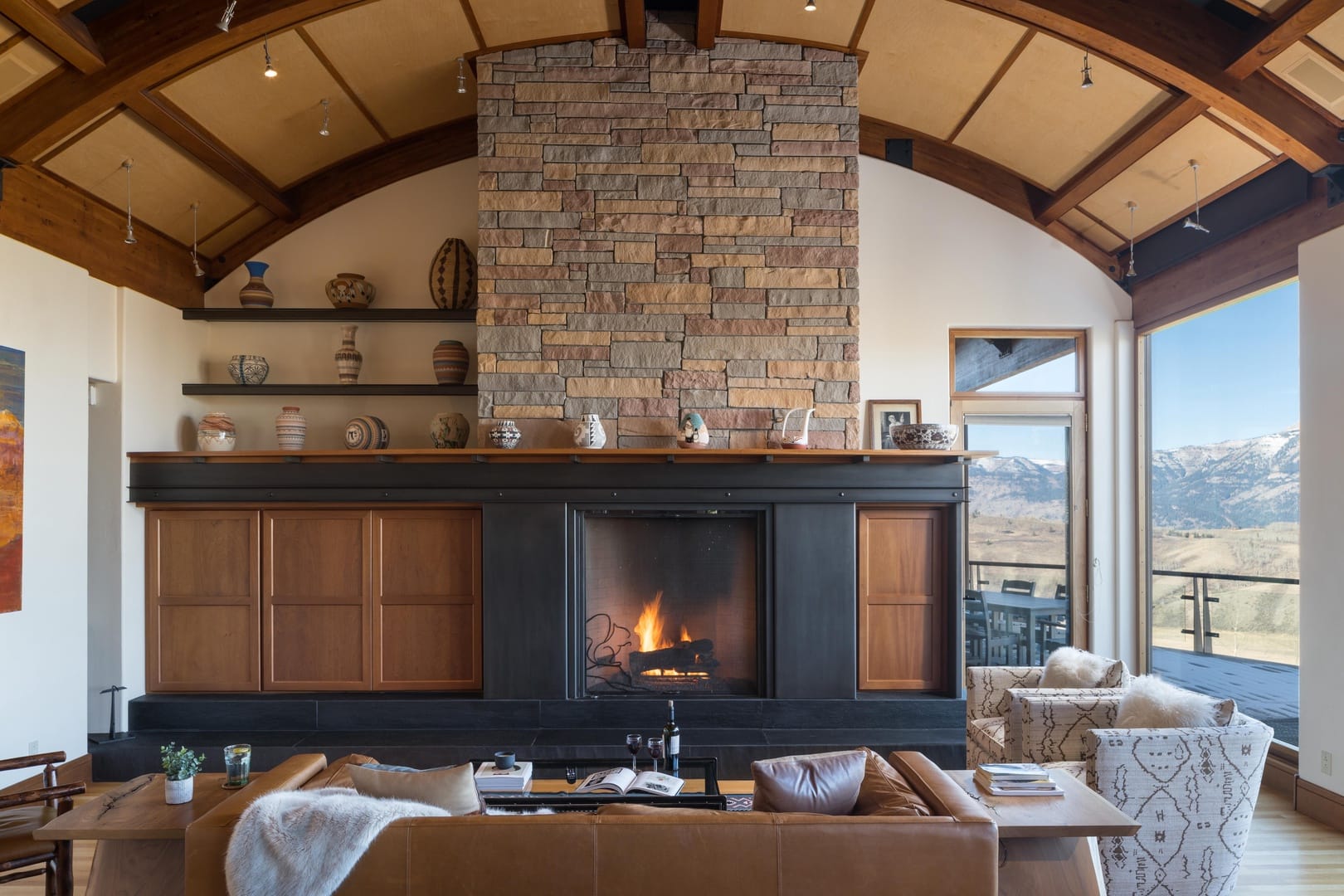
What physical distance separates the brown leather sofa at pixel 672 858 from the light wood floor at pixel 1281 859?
5.67 feet

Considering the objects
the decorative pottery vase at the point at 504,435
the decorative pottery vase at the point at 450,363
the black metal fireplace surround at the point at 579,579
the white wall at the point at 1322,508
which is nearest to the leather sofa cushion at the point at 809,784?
the black metal fireplace surround at the point at 579,579

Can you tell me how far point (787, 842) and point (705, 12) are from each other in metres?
4.20

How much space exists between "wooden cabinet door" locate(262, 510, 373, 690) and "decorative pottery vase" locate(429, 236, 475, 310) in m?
1.49

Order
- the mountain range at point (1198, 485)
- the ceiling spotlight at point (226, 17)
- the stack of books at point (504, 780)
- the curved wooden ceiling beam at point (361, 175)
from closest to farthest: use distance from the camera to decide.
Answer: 1. the stack of books at point (504, 780)
2. the ceiling spotlight at point (226, 17)
3. the mountain range at point (1198, 485)
4. the curved wooden ceiling beam at point (361, 175)

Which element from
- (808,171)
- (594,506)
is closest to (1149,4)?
(808,171)

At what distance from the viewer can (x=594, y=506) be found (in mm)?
5004

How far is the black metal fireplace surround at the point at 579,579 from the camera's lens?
16.1ft

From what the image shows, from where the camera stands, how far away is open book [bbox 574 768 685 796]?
3.24m

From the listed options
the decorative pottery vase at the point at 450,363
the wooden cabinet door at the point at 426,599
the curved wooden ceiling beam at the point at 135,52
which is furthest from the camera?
the decorative pottery vase at the point at 450,363

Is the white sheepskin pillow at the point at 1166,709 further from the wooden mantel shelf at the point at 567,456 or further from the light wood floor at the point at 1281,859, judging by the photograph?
the wooden mantel shelf at the point at 567,456

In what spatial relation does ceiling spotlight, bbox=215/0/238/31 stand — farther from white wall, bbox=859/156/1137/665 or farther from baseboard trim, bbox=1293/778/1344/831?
baseboard trim, bbox=1293/778/1344/831

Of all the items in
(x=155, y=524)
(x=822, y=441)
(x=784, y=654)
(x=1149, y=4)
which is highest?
(x=1149, y=4)

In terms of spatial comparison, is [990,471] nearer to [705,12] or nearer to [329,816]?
[705,12]

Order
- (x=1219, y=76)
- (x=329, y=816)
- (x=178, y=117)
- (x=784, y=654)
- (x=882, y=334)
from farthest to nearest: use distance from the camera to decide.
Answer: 1. (x=882, y=334)
2. (x=784, y=654)
3. (x=178, y=117)
4. (x=1219, y=76)
5. (x=329, y=816)
